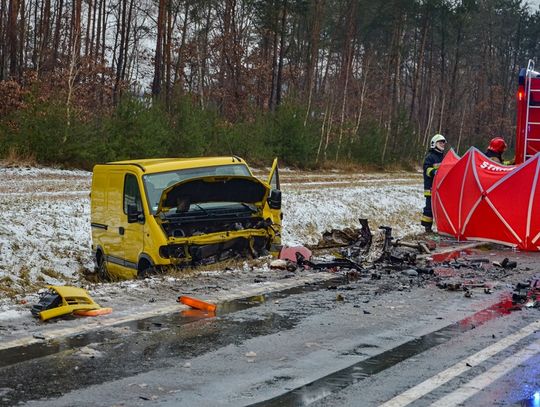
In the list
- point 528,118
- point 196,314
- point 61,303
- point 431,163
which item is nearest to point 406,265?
point 196,314

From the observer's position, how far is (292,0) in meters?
43.3

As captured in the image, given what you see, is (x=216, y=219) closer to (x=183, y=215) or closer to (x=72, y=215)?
(x=183, y=215)

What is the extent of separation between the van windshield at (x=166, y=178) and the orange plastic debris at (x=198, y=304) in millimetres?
2704

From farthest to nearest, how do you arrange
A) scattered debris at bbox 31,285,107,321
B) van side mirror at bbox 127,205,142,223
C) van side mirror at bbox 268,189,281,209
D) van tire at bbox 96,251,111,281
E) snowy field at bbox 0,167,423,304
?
snowy field at bbox 0,167,423,304
van tire at bbox 96,251,111,281
van side mirror at bbox 268,189,281,209
van side mirror at bbox 127,205,142,223
scattered debris at bbox 31,285,107,321

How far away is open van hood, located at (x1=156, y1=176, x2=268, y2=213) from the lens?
976 cm

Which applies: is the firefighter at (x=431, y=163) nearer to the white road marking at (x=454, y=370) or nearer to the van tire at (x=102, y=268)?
the van tire at (x=102, y=268)

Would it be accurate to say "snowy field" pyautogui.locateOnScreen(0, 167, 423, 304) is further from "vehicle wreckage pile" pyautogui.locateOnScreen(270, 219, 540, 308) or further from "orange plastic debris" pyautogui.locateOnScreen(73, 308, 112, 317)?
"vehicle wreckage pile" pyautogui.locateOnScreen(270, 219, 540, 308)

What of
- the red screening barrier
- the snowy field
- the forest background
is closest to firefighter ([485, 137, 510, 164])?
the red screening barrier

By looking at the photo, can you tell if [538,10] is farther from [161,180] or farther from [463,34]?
[161,180]

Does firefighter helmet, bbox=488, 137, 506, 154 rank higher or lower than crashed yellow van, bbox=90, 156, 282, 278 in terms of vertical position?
higher

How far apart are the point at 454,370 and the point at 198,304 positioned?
284 cm

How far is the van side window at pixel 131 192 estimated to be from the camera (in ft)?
33.9

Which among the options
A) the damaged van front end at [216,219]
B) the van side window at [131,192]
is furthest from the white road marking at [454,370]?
the van side window at [131,192]

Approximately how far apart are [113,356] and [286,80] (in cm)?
4860
